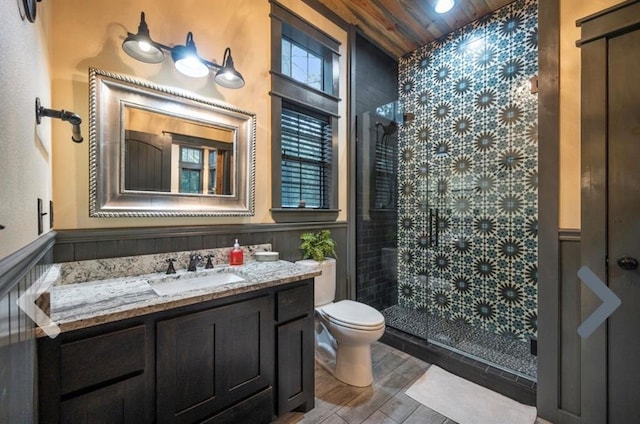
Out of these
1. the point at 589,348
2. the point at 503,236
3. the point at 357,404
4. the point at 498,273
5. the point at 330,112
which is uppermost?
the point at 330,112

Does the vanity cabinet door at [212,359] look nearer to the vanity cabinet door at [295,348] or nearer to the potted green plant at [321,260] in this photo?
the vanity cabinet door at [295,348]

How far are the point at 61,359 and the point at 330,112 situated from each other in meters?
2.34

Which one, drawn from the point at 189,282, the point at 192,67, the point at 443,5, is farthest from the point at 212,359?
the point at 443,5

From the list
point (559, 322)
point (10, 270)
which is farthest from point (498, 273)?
point (10, 270)

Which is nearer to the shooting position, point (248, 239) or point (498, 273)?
point (248, 239)

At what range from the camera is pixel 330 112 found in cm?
253

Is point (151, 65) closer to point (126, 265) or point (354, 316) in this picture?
point (126, 265)

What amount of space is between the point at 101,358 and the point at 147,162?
1.01m

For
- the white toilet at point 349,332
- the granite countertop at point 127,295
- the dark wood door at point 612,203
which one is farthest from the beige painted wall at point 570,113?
the granite countertop at point 127,295

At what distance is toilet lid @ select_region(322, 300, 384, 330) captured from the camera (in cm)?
185

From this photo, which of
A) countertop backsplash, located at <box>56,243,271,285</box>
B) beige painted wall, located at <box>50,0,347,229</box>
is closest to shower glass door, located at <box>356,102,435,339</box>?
beige painted wall, located at <box>50,0,347,229</box>

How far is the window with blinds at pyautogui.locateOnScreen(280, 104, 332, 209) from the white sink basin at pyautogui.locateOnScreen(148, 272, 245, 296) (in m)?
0.77

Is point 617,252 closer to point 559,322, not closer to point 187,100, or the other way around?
point 559,322

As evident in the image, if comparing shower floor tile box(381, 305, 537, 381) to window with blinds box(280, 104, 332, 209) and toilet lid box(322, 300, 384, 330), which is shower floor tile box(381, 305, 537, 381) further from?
window with blinds box(280, 104, 332, 209)
